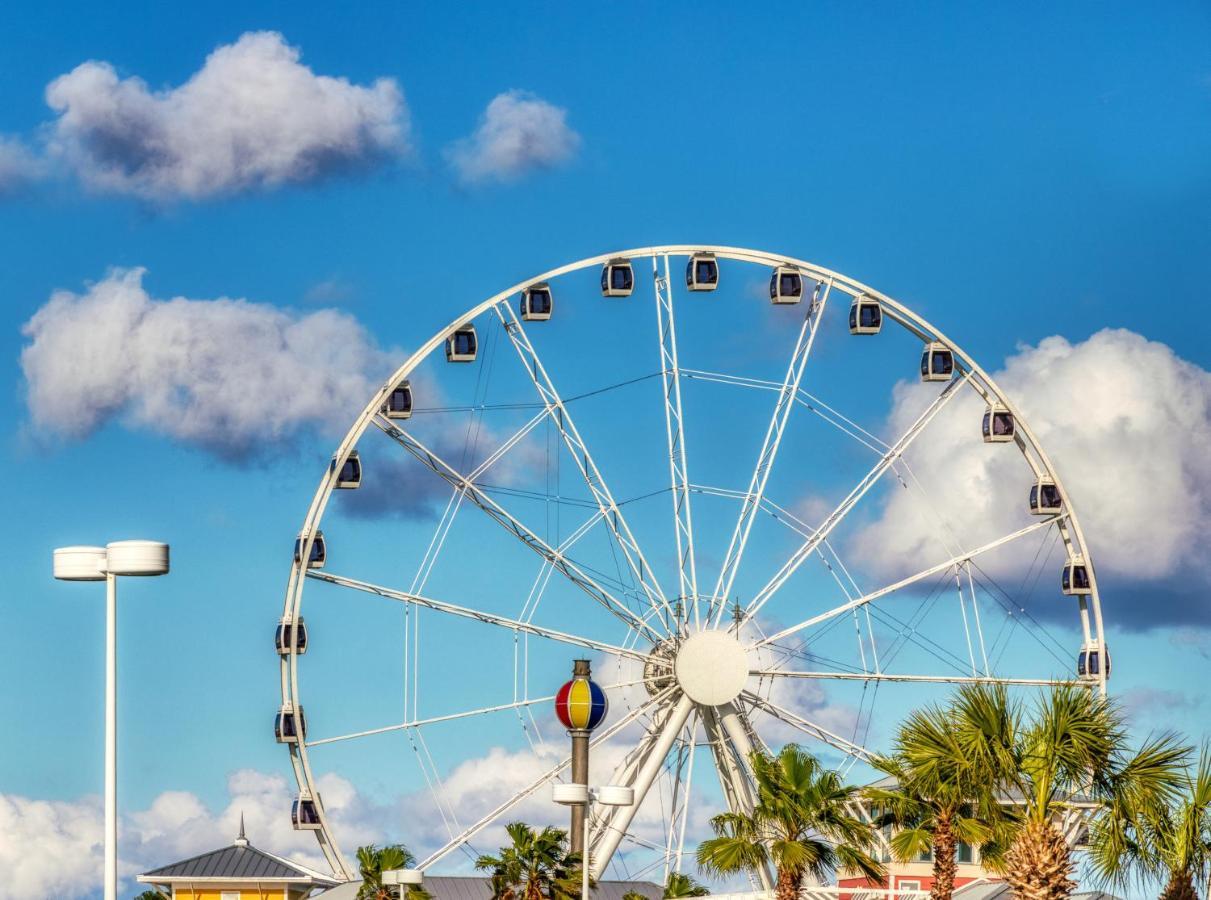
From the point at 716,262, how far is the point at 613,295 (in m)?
3.38

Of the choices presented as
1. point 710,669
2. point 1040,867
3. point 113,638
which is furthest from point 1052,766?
point 710,669

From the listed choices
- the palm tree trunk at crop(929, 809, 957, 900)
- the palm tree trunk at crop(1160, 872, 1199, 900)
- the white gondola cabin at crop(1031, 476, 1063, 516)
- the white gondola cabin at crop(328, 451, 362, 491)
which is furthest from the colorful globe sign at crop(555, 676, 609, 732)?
the palm tree trunk at crop(1160, 872, 1199, 900)

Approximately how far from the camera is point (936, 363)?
72.3 m

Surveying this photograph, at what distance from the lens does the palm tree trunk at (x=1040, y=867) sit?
1542 inches

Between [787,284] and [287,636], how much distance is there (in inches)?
646

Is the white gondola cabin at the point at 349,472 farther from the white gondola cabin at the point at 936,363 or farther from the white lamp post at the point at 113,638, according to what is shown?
the white lamp post at the point at 113,638

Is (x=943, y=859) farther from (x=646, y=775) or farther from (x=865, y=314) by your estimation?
(x=865, y=314)

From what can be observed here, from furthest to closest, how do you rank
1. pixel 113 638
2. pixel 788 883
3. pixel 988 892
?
pixel 988 892
pixel 788 883
pixel 113 638

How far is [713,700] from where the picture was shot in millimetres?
69812

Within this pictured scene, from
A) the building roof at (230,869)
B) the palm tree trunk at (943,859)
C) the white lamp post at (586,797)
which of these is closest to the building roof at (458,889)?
the building roof at (230,869)

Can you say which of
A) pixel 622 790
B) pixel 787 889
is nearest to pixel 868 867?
pixel 787 889

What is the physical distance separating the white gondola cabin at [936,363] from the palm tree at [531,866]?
58.0ft

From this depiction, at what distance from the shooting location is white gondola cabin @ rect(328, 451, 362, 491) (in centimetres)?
7088

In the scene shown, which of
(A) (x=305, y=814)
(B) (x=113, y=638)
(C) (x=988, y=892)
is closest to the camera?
(B) (x=113, y=638)
